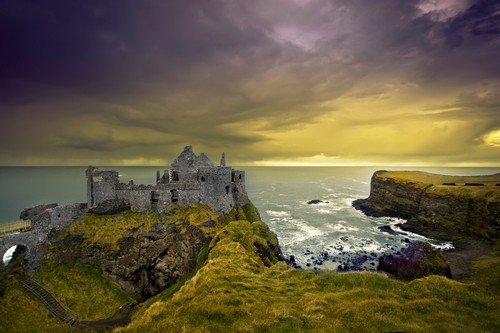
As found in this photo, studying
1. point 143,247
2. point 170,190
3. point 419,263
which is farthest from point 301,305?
point 170,190

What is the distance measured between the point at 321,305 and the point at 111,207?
1706 inches

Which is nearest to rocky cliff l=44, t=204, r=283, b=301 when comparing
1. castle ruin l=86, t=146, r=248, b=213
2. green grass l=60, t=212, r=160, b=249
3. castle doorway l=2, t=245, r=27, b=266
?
green grass l=60, t=212, r=160, b=249

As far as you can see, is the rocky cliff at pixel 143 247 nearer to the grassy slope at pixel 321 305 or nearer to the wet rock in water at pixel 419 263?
the grassy slope at pixel 321 305

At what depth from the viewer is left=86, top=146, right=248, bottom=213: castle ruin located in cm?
5069

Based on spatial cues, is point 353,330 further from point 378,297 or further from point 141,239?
point 141,239

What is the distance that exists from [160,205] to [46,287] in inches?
801

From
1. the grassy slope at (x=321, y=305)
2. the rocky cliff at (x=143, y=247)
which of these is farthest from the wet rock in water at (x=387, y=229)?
the grassy slope at (x=321, y=305)

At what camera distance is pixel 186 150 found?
196 feet

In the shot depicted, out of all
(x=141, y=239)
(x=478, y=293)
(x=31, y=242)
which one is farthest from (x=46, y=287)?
(x=478, y=293)

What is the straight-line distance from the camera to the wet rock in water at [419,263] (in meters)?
45.0

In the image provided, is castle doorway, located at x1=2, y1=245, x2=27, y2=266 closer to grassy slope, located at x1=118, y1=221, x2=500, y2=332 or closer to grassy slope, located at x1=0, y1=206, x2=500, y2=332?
grassy slope, located at x1=0, y1=206, x2=500, y2=332

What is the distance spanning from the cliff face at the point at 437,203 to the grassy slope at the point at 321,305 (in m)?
69.4

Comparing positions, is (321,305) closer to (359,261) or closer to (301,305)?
(301,305)

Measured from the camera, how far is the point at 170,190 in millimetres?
52625
